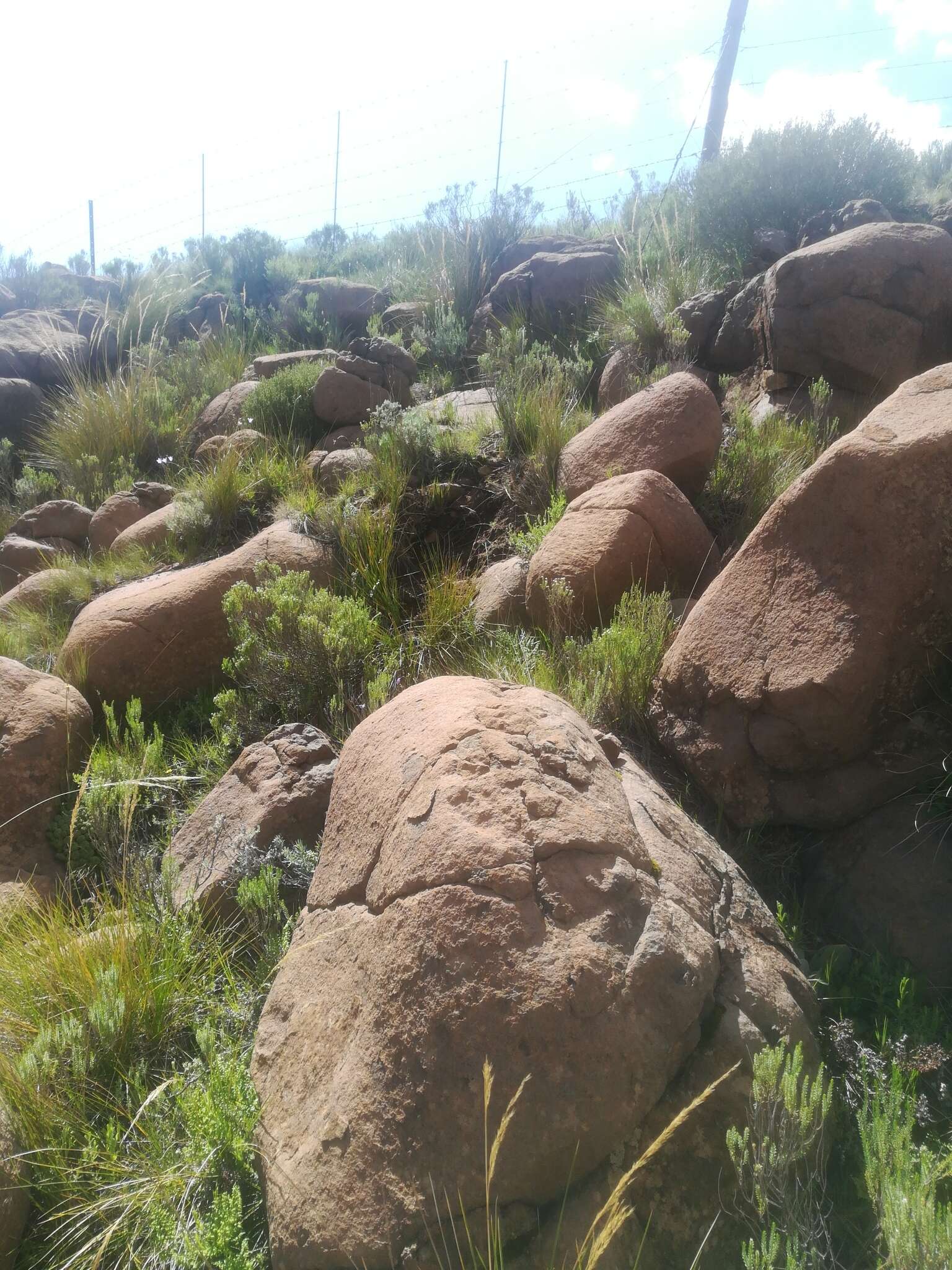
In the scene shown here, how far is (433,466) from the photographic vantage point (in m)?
5.91

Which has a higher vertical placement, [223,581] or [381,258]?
[381,258]

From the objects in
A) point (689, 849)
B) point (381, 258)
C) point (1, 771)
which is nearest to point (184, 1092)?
point (689, 849)

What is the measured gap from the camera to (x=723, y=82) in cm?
1224

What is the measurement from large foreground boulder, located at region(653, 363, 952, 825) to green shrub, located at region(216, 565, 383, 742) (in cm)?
178

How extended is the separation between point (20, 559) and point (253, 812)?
16.2ft

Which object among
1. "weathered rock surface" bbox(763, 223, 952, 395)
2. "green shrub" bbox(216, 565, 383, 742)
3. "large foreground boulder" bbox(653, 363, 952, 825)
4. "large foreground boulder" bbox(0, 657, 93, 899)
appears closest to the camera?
"large foreground boulder" bbox(653, 363, 952, 825)

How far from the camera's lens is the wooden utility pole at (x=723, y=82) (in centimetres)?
1212

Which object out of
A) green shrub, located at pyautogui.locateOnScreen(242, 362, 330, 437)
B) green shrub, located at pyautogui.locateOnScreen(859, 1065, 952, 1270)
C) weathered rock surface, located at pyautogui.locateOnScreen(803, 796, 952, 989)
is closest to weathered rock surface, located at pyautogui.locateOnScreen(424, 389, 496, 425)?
green shrub, located at pyautogui.locateOnScreen(242, 362, 330, 437)

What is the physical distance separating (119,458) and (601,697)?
6750 millimetres

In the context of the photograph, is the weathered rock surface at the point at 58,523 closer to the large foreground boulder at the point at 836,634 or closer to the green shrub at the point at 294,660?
the green shrub at the point at 294,660

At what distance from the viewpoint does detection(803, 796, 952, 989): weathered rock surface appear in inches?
106

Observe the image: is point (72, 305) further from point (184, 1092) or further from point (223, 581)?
point (184, 1092)

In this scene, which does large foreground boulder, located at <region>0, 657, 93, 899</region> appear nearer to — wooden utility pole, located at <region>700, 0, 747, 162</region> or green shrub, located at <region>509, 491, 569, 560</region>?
green shrub, located at <region>509, 491, 569, 560</region>

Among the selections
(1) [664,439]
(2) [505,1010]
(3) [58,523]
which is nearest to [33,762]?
(2) [505,1010]
